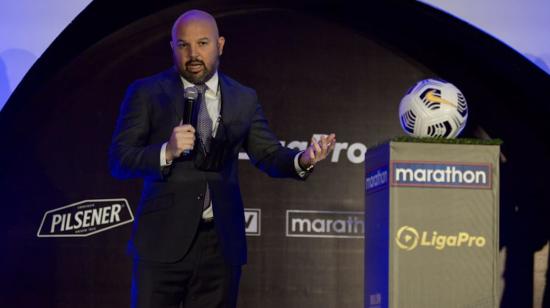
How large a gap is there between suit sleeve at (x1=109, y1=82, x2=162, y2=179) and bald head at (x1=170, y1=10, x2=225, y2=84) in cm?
15

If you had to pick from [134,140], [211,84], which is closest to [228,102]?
[211,84]

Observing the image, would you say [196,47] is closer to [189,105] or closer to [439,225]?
[189,105]

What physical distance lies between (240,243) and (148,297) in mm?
320

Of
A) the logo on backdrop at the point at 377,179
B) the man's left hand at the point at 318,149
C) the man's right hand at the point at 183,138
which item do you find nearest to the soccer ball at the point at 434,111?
the logo on backdrop at the point at 377,179

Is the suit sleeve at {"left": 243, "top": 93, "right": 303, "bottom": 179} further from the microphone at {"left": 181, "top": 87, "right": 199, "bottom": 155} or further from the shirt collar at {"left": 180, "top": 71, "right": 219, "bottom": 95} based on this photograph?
the microphone at {"left": 181, "top": 87, "right": 199, "bottom": 155}

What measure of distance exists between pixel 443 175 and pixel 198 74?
1.54m

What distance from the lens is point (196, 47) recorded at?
8.61ft

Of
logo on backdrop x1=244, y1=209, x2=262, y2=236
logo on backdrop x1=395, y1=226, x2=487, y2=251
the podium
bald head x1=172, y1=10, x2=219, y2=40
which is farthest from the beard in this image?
logo on backdrop x1=244, y1=209, x2=262, y2=236

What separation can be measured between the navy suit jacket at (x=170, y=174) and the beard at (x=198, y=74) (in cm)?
4

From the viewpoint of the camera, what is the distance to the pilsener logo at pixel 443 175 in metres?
3.78

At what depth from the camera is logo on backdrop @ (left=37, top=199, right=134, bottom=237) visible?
17.4ft

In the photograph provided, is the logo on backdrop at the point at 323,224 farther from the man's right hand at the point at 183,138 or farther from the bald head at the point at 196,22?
the man's right hand at the point at 183,138

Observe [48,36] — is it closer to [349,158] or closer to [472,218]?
[349,158]

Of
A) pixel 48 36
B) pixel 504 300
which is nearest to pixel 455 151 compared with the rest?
pixel 504 300
